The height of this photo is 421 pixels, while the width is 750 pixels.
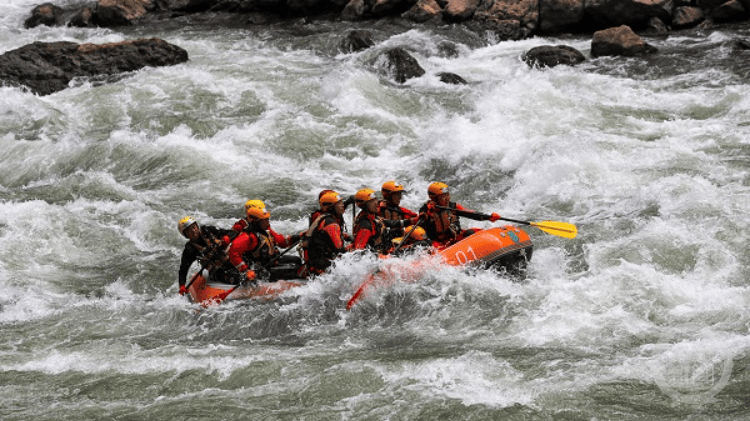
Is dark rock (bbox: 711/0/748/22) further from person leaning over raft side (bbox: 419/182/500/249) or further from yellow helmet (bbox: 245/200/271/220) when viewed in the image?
yellow helmet (bbox: 245/200/271/220)

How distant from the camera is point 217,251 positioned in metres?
8.06

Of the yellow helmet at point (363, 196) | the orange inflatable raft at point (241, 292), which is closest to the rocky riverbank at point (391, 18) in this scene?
the yellow helmet at point (363, 196)

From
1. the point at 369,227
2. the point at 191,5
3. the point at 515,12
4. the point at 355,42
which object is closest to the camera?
the point at 369,227

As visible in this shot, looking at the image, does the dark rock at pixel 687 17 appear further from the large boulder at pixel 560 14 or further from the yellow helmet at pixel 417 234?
the yellow helmet at pixel 417 234

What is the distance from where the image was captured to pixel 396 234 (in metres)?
8.50

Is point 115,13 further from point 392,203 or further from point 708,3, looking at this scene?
point 392,203

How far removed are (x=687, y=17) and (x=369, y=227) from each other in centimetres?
1300

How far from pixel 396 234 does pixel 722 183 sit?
15.0ft

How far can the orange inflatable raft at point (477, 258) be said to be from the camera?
25.3 ft

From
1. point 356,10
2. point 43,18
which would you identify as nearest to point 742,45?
point 356,10

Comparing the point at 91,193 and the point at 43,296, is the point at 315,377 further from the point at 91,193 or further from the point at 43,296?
the point at 91,193

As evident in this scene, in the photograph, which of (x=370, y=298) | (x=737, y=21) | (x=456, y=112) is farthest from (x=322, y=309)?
(x=737, y=21)

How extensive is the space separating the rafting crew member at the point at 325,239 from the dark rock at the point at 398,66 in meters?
8.52

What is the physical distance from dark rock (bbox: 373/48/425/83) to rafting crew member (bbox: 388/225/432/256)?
835cm
